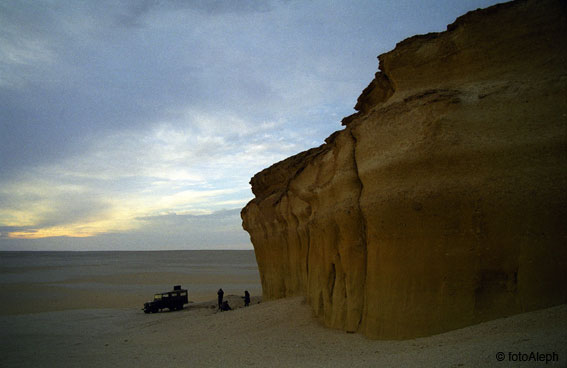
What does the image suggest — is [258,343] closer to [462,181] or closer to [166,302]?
[462,181]

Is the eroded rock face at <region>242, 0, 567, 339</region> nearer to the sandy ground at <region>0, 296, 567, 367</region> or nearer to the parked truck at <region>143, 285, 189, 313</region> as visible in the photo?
the sandy ground at <region>0, 296, 567, 367</region>

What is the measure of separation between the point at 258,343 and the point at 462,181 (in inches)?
239

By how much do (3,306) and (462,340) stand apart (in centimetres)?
2819

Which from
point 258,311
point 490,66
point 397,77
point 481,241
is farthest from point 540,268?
point 258,311

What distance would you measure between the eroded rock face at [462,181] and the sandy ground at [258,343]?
1.83 ft

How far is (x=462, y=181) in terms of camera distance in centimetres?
664

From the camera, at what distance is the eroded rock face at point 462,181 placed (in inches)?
240

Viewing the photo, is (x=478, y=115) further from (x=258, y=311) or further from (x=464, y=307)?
(x=258, y=311)

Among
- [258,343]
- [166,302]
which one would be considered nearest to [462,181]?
[258,343]

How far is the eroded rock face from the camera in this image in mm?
6098

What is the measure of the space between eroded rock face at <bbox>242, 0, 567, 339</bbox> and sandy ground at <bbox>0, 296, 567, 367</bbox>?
56 cm

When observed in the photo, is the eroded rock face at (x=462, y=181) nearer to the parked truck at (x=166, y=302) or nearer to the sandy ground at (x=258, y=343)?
the sandy ground at (x=258, y=343)

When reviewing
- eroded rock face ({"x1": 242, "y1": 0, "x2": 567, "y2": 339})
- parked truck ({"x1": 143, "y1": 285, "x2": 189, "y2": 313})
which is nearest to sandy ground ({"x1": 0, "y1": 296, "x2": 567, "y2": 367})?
eroded rock face ({"x1": 242, "y1": 0, "x2": 567, "y2": 339})

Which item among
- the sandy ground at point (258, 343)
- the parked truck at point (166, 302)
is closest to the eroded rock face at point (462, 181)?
the sandy ground at point (258, 343)
